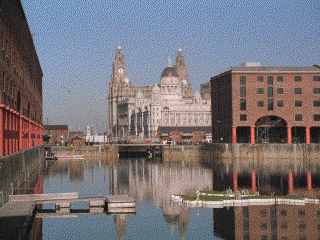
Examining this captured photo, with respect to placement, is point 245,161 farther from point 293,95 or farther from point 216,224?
point 216,224

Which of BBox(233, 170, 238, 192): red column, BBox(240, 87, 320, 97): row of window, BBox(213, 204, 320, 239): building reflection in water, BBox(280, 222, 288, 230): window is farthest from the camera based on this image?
BBox(240, 87, 320, 97): row of window

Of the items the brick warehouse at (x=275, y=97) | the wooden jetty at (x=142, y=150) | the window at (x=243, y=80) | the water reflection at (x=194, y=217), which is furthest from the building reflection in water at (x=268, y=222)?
the wooden jetty at (x=142, y=150)

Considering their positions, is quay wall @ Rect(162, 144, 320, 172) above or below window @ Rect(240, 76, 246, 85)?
below

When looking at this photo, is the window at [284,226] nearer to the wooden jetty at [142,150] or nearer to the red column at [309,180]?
the red column at [309,180]

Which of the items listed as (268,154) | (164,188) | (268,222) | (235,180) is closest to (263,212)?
(268,222)

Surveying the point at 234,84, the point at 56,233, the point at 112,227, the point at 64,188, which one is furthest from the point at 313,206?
the point at 234,84

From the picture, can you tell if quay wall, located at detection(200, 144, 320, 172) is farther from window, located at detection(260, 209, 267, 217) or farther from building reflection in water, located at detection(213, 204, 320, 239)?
window, located at detection(260, 209, 267, 217)

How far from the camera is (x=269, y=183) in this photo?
76.9m

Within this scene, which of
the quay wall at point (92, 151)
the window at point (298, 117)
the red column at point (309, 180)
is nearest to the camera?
the red column at point (309, 180)

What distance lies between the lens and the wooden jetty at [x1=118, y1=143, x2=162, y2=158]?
17250cm

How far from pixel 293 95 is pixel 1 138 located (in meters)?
94.8

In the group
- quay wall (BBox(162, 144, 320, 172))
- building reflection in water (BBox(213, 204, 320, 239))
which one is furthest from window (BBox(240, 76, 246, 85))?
building reflection in water (BBox(213, 204, 320, 239))

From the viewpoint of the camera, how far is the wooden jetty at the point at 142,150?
17250 centimetres

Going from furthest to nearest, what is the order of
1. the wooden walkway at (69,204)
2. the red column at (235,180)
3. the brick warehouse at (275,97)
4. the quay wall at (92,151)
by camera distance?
1. the quay wall at (92,151)
2. the brick warehouse at (275,97)
3. the red column at (235,180)
4. the wooden walkway at (69,204)
